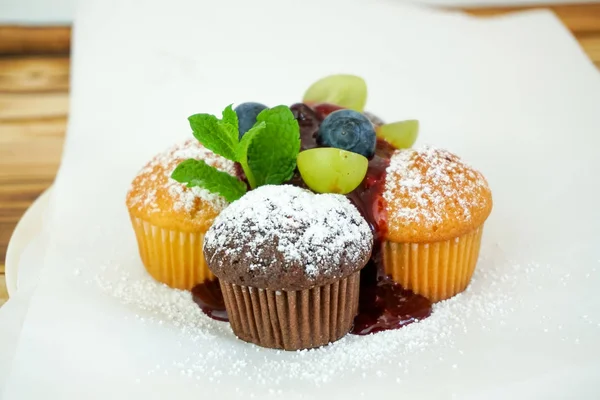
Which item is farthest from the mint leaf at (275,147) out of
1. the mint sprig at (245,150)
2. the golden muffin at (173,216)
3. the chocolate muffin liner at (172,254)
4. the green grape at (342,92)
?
the green grape at (342,92)

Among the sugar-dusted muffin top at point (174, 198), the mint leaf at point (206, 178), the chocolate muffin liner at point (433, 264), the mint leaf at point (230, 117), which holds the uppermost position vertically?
the mint leaf at point (230, 117)

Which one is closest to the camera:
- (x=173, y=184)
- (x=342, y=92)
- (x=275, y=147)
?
(x=275, y=147)

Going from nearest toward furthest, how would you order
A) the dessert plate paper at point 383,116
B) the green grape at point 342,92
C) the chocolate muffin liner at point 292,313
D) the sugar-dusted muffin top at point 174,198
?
the dessert plate paper at point 383,116 → the chocolate muffin liner at point 292,313 → the sugar-dusted muffin top at point 174,198 → the green grape at point 342,92

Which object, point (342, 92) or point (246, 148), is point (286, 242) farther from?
point (342, 92)

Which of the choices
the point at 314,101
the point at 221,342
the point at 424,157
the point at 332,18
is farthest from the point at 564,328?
the point at 332,18

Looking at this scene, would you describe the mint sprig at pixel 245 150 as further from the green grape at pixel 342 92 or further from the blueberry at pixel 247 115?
the green grape at pixel 342 92

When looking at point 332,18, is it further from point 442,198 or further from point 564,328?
point 564,328

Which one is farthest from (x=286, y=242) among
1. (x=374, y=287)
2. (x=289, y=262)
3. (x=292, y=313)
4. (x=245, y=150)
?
(x=374, y=287)
